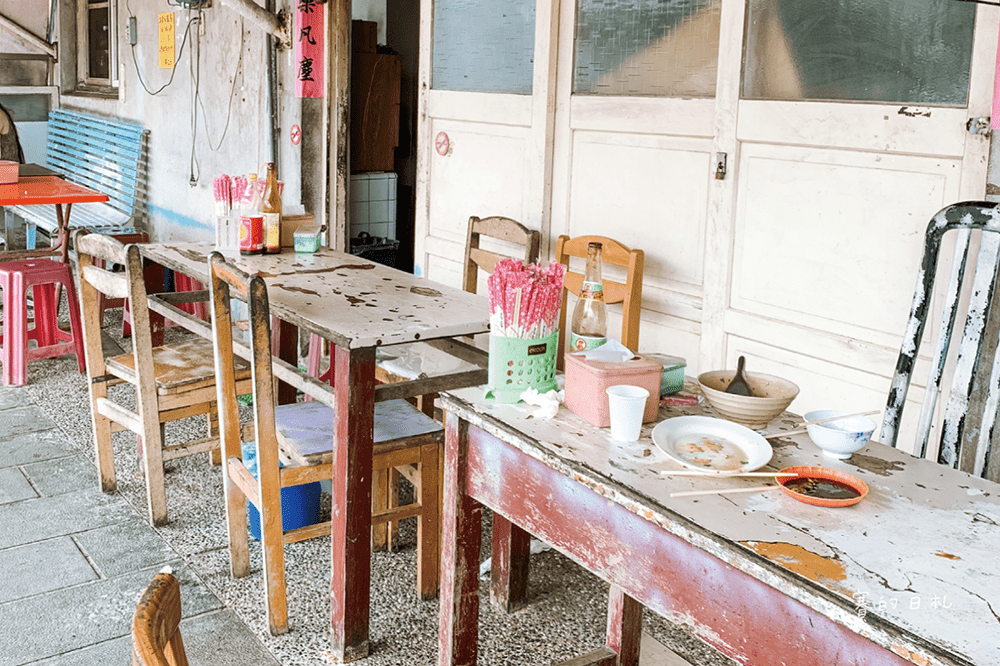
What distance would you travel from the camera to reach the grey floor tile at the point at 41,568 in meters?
3.10

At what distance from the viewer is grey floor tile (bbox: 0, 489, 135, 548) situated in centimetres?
349

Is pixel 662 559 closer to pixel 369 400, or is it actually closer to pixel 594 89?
pixel 369 400

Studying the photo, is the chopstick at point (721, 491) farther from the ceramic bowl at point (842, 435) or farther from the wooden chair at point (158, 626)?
the wooden chair at point (158, 626)

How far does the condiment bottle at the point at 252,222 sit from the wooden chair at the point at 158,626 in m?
2.75

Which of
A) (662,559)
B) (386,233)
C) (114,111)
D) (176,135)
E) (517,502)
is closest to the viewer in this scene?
(662,559)

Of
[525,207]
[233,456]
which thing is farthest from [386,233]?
[233,456]

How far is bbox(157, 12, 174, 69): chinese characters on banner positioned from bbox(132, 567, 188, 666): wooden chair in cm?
697

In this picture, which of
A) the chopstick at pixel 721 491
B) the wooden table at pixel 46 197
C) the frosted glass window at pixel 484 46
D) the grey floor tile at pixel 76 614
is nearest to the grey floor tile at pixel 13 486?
the grey floor tile at pixel 76 614

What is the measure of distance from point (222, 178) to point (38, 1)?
7.85 metres

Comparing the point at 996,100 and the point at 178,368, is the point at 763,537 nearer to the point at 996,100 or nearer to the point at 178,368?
the point at 996,100

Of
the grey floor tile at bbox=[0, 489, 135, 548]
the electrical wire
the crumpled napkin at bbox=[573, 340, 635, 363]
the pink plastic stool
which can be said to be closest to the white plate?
the crumpled napkin at bbox=[573, 340, 635, 363]

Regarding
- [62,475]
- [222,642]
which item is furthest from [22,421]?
[222,642]

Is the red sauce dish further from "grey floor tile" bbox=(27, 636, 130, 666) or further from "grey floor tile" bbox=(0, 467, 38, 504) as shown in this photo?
"grey floor tile" bbox=(0, 467, 38, 504)

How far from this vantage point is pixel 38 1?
10055mm
